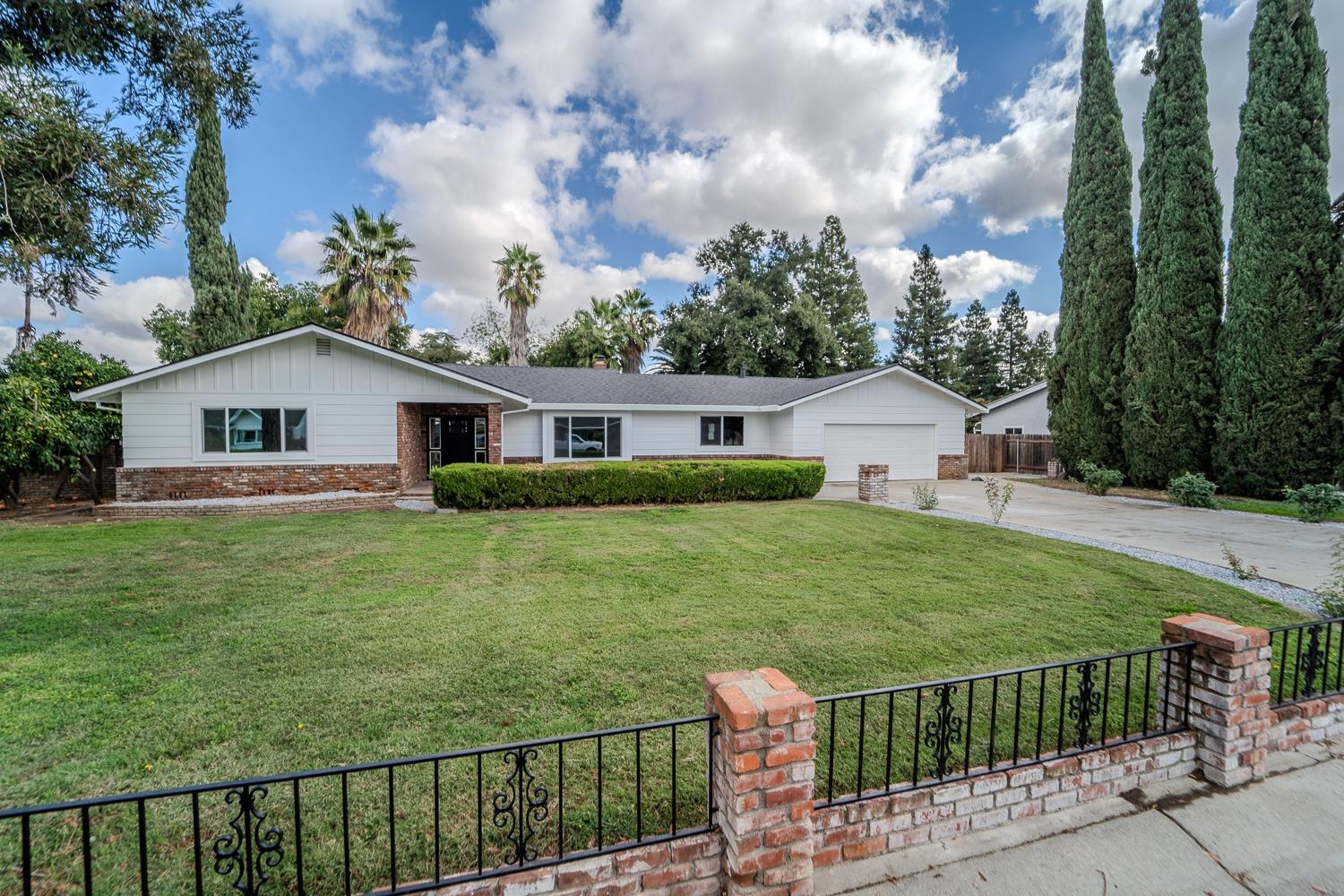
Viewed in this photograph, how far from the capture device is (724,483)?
40.8 ft

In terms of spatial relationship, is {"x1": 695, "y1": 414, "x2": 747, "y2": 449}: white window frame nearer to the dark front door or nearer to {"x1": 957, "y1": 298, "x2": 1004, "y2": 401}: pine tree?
the dark front door

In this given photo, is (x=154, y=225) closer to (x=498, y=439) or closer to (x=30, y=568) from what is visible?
(x=30, y=568)

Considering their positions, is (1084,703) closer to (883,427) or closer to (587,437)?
(587,437)

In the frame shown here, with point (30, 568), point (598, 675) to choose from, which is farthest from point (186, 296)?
point (598, 675)

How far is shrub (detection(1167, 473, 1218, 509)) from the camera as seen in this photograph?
11648mm

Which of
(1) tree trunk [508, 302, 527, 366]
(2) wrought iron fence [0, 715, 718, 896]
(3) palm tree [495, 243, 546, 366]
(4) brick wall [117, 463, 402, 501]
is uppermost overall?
(3) palm tree [495, 243, 546, 366]

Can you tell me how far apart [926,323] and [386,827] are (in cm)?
4343

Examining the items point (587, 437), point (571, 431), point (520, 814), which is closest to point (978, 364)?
point (587, 437)

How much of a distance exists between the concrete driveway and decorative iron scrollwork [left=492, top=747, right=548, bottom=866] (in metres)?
8.32

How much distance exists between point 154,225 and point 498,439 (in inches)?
353

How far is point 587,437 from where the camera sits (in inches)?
630

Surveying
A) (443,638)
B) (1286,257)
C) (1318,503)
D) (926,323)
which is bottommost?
(443,638)

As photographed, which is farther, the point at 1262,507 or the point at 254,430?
the point at 254,430

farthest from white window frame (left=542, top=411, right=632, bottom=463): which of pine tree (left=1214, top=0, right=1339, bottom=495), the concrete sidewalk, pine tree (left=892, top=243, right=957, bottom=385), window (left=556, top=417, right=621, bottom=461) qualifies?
pine tree (left=892, top=243, right=957, bottom=385)
